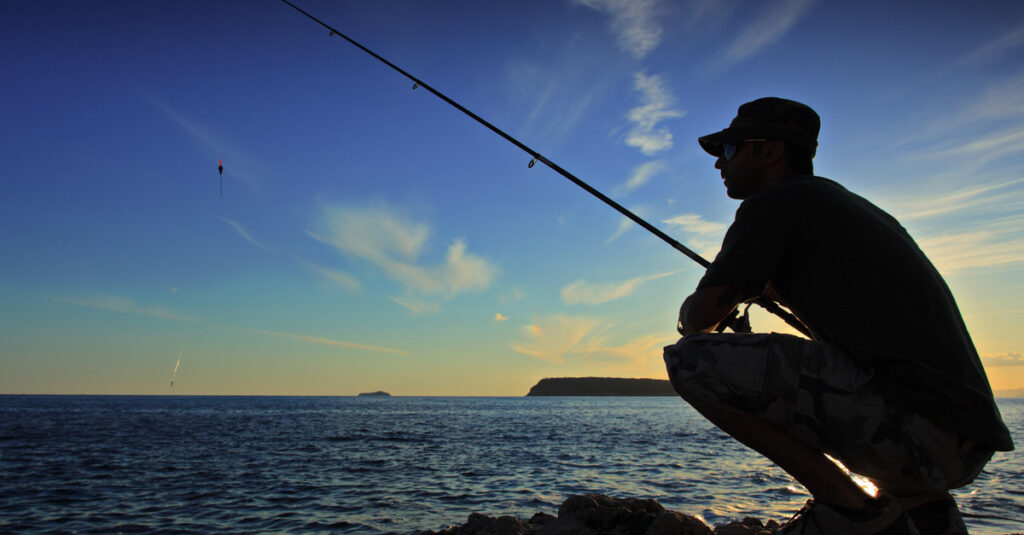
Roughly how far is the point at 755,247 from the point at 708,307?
1.05ft

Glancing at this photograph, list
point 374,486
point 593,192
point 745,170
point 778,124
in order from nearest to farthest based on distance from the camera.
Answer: point 778,124 < point 745,170 < point 593,192 < point 374,486

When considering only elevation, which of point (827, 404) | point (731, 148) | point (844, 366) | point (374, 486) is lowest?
point (374, 486)

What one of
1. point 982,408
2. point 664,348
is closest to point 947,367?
point 982,408

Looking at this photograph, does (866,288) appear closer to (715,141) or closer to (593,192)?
(715,141)

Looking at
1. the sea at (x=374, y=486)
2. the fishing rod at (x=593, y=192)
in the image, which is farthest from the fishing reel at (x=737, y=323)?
the sea at (x=374, y=486)

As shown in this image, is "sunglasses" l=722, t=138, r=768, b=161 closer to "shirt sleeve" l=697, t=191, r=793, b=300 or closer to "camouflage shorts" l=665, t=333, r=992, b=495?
"shirt sleeve" l=697, t=191, r=793, b=300

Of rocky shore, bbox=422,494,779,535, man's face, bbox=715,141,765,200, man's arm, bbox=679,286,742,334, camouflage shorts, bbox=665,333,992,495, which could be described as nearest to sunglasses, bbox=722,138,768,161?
man's face, bbox=715,141,765,200

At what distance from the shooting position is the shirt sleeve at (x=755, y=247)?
2.33m

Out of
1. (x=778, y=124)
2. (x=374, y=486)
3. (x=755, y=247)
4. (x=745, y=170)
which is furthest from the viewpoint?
(x=374, y=486)

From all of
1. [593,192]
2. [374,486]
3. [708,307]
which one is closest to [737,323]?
[708,307]

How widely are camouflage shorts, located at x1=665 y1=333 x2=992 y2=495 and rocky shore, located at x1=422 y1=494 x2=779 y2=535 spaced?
3.49 meters

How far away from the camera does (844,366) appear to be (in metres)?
2.19

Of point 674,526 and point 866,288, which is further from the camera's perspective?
point 674,526

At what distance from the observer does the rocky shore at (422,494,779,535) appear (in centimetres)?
550
